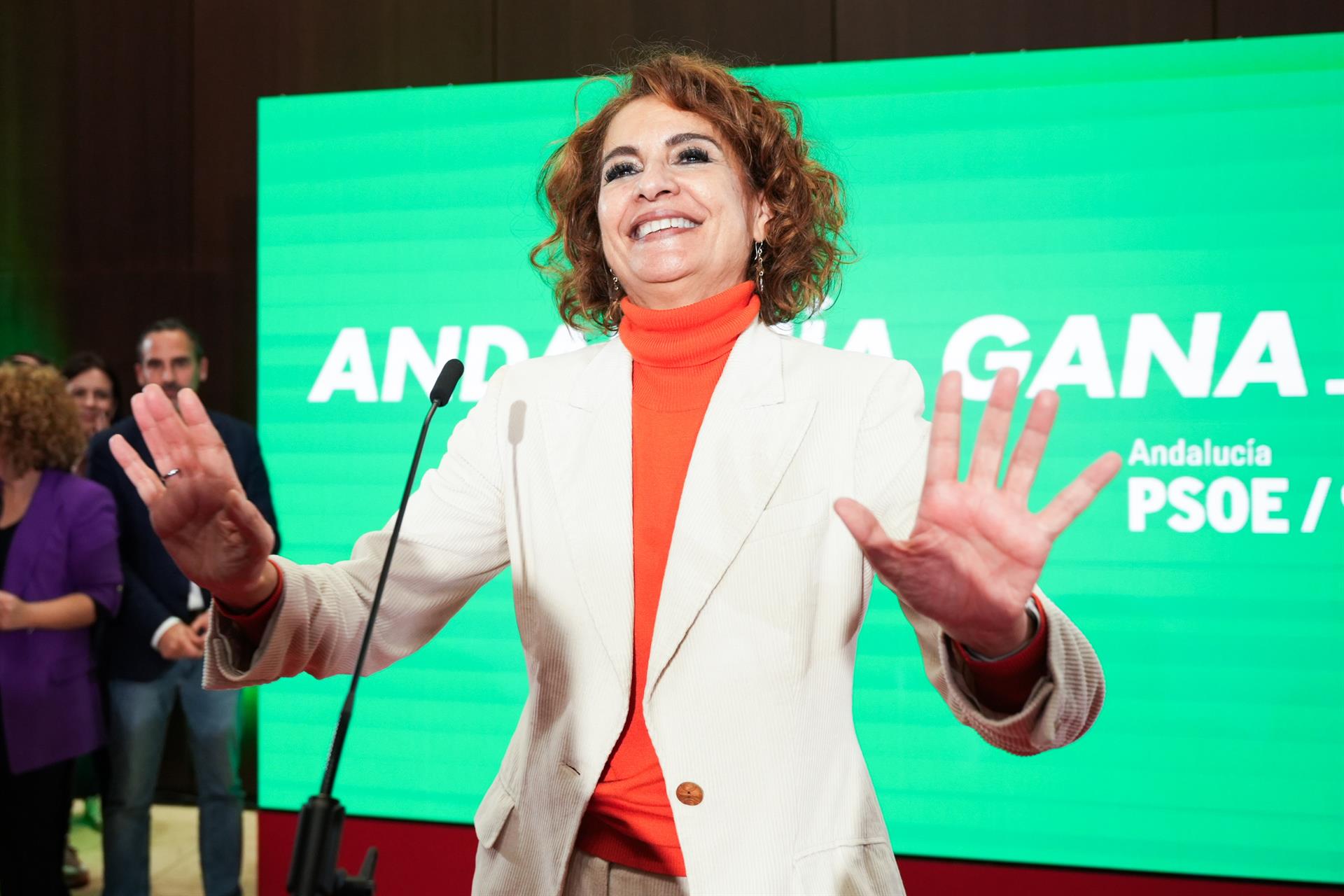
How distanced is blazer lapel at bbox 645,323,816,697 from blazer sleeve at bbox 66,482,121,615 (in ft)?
7.59

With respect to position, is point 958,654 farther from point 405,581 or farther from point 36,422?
point 36,422

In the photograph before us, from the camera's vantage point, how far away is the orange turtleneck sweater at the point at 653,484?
1199mm

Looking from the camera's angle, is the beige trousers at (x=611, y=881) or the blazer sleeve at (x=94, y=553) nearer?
the beige trousers at (x=611, y=881)

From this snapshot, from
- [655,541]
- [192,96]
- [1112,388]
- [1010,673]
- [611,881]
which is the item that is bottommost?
[611,881]

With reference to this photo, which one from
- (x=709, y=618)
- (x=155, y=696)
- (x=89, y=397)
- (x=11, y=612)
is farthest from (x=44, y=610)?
(x=709, y=618)

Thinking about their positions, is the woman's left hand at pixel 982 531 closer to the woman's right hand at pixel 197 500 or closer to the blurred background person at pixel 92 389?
the woman's right hand at pixel 197 500

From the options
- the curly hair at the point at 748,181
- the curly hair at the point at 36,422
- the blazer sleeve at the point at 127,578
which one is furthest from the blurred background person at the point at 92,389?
the curly hair at the point at 748,181

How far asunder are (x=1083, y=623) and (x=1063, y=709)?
77.7 inches

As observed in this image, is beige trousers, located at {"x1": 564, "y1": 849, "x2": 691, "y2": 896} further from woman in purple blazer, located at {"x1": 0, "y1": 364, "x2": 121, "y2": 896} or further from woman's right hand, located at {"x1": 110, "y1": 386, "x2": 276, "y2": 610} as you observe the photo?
woman in purple blazer, located at {"x1": 0, "y1": 364, "x2": 121, "y2": 896}

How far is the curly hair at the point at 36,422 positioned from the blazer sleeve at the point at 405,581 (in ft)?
7.00

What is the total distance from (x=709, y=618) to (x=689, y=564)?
64 mm

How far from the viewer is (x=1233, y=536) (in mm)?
2770

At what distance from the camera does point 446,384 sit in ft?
4.03

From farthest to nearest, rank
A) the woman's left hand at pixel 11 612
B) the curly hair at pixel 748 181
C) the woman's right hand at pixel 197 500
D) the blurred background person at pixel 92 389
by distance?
the blurred background person at pixel 92 389 → the woman's left hand at pixel 11 612 → the curly hair at pixel 748 181 → the woman's right hand at pixel 197 500
